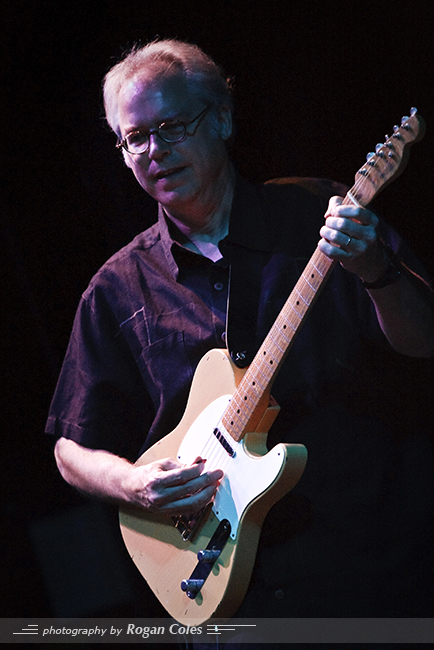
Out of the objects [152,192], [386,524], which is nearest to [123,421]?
[152,192]

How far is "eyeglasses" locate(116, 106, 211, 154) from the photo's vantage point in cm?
171

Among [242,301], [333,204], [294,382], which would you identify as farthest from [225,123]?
[294,382]

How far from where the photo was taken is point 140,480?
1644 millimetres

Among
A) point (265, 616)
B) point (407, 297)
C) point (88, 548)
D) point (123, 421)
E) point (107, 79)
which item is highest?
point (107, 79)

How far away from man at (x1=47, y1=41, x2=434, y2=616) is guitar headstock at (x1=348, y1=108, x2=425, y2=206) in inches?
3.0

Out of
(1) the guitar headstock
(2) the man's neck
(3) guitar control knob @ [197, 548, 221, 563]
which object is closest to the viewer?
(1) the guitar headstock

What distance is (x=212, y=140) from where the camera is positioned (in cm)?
177

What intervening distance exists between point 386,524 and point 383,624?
0.77 ft

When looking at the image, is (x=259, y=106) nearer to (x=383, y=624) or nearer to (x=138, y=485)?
(x=138, y=485)

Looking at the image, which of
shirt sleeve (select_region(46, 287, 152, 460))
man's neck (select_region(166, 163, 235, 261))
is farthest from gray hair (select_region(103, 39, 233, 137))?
shirt sleeve (select_region(46, 287, 152, 460))

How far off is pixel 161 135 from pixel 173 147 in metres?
0.05

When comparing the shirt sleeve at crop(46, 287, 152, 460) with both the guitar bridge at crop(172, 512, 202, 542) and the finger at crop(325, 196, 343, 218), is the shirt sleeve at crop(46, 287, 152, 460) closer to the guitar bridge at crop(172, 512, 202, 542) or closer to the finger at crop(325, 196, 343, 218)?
the guitar bridge at crop(172, 512, 202, 542)

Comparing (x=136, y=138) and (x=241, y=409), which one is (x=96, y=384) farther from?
(x=136, y=138)

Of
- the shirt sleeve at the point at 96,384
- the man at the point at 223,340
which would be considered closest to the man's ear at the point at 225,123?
the man at the point at 223,340
